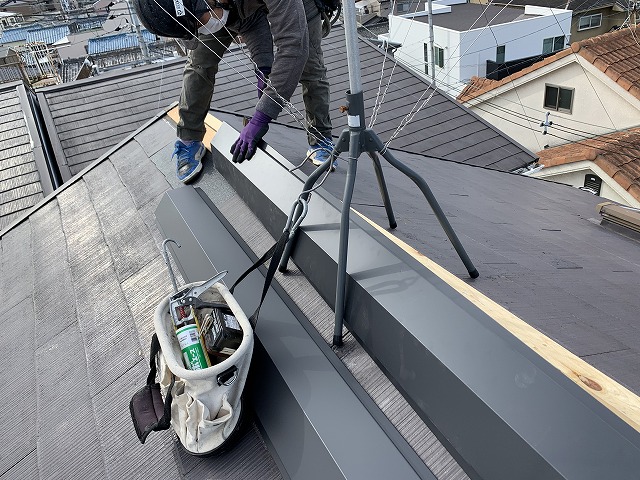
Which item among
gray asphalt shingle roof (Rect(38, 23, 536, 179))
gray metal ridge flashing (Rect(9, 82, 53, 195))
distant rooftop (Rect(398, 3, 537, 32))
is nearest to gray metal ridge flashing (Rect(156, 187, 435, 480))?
gray metal ridge flashing (Rect(9, 82, 53, 195))

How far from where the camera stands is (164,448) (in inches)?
69.5

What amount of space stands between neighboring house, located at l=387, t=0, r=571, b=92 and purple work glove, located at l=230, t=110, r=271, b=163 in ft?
49.8

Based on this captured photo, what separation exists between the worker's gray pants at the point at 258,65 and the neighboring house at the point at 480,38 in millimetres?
14337

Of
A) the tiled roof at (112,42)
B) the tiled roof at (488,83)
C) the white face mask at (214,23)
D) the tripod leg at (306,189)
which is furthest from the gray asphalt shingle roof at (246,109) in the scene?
the tiled roof at (112,42)

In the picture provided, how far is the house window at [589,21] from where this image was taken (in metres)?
21.3

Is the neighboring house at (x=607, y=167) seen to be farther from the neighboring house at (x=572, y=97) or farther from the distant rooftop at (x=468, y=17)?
the distant rooftop at (x=468, y=17)

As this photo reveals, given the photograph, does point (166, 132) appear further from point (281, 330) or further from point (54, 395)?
point (281, 330)

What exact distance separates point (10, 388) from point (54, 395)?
375 mm

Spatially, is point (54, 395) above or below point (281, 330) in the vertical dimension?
below

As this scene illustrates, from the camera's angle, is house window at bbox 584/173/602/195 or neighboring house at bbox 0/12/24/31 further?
neighboring house at bbox 0/12/24/31

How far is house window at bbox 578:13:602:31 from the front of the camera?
21267 mm

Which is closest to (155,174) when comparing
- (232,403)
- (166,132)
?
(166,132)

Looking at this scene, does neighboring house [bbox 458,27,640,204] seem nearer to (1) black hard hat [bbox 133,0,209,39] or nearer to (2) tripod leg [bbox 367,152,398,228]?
(2) tripod leg [bbox 367,152,398,228]

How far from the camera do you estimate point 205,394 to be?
1.55 metres
